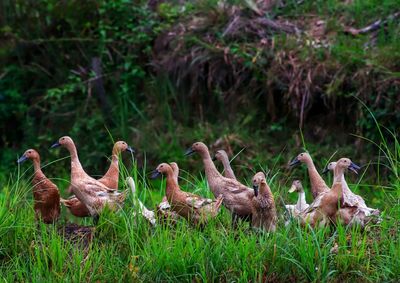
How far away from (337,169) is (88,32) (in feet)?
23.4

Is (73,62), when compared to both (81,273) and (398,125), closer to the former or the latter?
(398,125)

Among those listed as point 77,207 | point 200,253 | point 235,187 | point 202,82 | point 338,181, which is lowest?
point 202,82

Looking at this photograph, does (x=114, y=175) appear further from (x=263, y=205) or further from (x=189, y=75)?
(x=189, y=75)

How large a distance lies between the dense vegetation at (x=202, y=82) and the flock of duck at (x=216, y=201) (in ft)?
2.04

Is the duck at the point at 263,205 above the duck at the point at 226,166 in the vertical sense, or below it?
above

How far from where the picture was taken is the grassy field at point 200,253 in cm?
679

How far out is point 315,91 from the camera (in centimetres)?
1175

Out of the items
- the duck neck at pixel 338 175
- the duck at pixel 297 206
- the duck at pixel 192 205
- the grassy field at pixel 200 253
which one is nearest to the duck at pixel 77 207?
the grassy field at pixel 200 253

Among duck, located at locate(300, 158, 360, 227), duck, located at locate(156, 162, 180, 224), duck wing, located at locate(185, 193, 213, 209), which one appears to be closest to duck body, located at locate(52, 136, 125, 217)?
duck, located at locate(156, 162, 180, 224)

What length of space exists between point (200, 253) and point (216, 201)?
746mm

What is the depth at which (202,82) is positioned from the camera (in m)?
12.7

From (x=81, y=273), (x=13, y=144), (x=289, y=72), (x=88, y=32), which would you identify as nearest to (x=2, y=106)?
(x=13, y=144)

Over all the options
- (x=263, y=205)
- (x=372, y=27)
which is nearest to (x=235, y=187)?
(x=263, y=205)

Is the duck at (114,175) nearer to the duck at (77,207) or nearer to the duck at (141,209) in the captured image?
the duck at (77,207)
